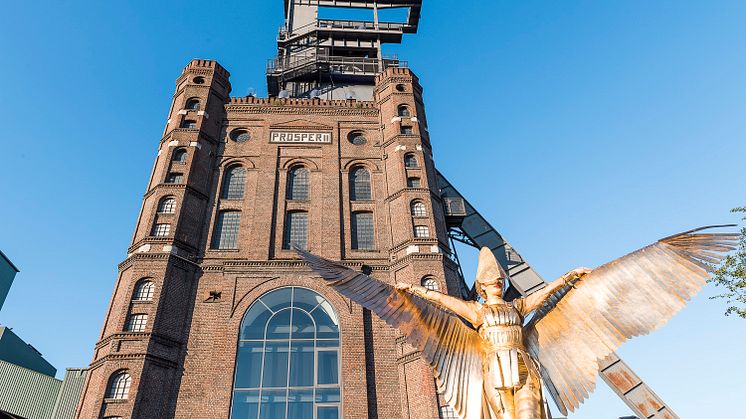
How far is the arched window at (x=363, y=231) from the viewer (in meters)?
22.0

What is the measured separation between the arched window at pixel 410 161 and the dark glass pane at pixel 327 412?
11.4 m

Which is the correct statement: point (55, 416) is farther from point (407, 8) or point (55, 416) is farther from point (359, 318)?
point (407, 8)

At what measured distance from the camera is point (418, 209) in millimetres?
21828

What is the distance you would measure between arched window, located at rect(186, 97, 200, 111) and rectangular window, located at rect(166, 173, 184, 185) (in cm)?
443

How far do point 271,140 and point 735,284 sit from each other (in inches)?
815

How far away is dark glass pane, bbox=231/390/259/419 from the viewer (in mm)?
16625

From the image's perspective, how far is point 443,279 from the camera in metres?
19.0

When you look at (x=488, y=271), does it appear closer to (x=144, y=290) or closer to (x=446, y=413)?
(x=446, y=413)

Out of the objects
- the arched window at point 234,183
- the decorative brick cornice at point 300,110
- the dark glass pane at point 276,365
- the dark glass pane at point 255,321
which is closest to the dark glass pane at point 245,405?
the dark glass pane at point 276,365

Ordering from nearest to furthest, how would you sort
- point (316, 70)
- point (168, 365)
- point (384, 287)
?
point (384, 287)
point (168, 365)
point (316, 70)

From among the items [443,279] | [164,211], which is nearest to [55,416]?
[164,211]

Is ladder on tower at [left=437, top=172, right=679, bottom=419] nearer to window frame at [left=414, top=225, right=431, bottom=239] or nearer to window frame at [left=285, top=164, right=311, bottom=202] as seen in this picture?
window frame at [left=414, top=225, right=431, bottom=239]

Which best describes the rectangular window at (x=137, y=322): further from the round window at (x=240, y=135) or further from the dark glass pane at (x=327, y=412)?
the round window at (x=240, y=135)

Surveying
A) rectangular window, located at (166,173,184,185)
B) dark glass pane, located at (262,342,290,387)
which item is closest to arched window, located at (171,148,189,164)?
rectangular window, located at (166,173,184,185)
